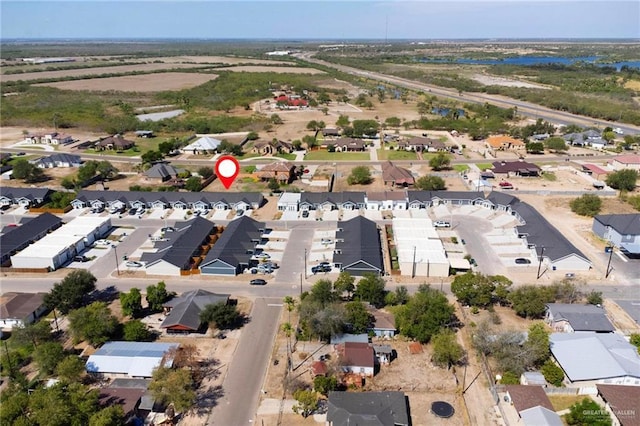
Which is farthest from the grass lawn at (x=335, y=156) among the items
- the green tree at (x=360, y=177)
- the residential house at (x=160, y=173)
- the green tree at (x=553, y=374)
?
the green tree at (x=553, y=374)

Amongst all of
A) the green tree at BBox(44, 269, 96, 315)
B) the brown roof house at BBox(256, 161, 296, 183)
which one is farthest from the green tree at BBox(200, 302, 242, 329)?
the brown roof house at BBox(256, 161, 296, 183)

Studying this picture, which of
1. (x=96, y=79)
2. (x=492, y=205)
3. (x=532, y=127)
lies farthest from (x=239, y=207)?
(x=96, y=79)

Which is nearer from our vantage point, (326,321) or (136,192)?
(326,321)

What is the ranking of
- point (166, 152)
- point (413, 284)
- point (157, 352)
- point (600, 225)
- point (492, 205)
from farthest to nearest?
point (166, 152) → point (492, 205) → point (600, 225) → point (413, 284) → point (157, 352)

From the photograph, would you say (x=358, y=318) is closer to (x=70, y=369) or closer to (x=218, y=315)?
(x=218, y=315)

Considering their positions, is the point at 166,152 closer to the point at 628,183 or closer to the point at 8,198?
the point at 8,198

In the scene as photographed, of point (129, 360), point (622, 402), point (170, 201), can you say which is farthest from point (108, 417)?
point (170, 201)
